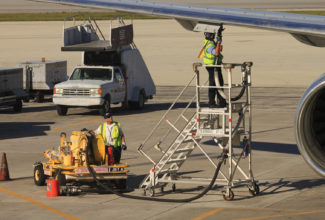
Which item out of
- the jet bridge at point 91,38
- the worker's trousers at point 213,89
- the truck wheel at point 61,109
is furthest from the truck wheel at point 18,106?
the worker's trousers at point 213,89

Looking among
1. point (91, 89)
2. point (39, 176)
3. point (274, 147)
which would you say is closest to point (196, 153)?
point (274, 147)

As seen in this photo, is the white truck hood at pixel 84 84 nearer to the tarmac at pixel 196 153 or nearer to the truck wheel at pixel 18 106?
the tarmac at pixel 196 153

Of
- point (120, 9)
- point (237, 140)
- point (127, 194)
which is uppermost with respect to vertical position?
point (120, 9)

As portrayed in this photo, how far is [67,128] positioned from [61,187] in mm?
11839

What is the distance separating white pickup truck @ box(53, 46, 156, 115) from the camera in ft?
115

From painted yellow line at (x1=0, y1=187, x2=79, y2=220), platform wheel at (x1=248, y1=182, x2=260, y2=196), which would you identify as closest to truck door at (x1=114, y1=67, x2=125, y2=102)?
painted yellow line at (x1=0, y1=187, x2=79, y2=220)

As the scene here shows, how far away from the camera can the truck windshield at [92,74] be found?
119 ft

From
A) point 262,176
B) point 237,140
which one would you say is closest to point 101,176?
point 237,140

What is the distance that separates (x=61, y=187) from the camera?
2025cm

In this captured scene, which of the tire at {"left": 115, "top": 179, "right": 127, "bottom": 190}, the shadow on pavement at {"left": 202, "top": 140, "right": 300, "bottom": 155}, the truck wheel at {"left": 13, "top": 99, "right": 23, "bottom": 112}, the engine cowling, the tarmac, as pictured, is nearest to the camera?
the engine cowling

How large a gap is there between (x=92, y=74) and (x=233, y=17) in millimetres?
19857

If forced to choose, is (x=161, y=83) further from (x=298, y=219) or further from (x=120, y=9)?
(x=298, y=219)

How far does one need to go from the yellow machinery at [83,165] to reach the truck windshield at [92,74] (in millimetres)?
15407

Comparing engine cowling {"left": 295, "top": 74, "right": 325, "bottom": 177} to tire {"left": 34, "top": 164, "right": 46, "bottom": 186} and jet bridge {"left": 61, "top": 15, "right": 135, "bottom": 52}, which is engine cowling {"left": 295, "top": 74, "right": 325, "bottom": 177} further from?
jet bridge {"left": 61, "top": 15, "right": 135, "bottom": 52}
